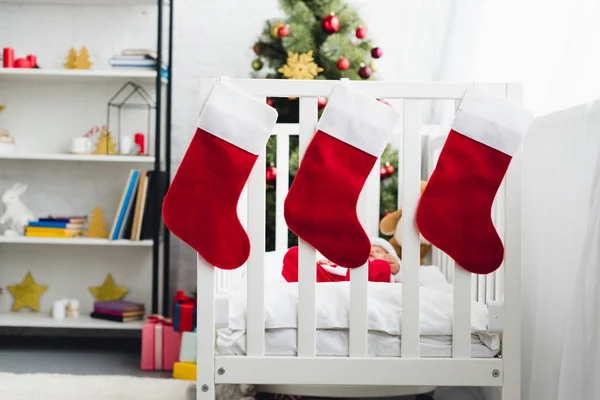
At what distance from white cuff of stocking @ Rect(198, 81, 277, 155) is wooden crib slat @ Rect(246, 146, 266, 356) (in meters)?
0.05

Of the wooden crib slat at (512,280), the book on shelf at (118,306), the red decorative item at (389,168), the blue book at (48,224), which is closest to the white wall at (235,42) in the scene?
the book on shelf at (118,306)

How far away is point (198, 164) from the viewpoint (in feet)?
4.59

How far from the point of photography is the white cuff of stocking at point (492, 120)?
1.40m

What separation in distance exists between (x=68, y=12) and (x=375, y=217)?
1.74m

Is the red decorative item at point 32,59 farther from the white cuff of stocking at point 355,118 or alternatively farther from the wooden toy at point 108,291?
the white cuff of stocking at point 355,118

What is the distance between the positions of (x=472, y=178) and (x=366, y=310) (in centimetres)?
34

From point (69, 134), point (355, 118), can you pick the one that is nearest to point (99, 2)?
point (69, 134)

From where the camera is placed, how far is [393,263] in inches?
79.7

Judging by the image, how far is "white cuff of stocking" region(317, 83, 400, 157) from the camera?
140 cm

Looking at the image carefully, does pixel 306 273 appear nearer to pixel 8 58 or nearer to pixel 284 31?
pixel 284 31

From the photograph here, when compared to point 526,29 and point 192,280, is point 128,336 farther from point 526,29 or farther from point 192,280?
point 526,29

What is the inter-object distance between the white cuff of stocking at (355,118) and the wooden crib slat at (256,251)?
0.15 meters

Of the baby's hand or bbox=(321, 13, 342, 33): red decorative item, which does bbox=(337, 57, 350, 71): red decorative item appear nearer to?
bbox=(321, 13, 342, 33): red decorative item

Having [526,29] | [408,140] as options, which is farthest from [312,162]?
[526,29]
